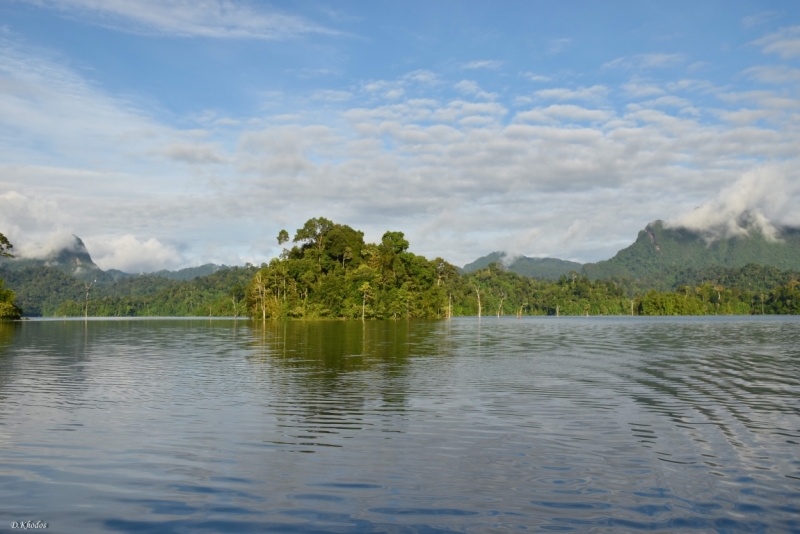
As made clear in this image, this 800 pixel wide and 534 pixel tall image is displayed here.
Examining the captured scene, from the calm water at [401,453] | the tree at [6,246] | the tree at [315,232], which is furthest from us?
the tree at [315,232]

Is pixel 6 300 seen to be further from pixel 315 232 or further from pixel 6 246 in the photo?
pixel 315 232

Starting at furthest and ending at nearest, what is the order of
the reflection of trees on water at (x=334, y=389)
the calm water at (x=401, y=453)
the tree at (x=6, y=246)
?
the tree at (x=6, y=246) → the reflection of trees on water at (x=334, y=389) → the calm water at (x=401, y=453)

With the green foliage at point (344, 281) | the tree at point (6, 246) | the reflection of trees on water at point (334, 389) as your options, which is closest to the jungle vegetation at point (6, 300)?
the tree at point (6, 246)

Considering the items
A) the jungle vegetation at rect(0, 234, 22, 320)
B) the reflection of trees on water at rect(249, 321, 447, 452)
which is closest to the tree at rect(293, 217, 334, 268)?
the jungle vegetation at rect(0, 234, 22, 320)

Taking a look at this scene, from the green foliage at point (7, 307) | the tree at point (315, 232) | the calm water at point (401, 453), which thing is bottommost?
the calm water at point (401, 453)

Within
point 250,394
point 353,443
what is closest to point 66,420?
point 250,394

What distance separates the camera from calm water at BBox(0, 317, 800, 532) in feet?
33.9

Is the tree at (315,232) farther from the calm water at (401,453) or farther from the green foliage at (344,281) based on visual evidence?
the calm water at (401,453)

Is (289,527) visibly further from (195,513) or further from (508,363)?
(508,363)

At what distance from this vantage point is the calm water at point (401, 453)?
33.9ft

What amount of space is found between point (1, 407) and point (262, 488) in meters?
14.6

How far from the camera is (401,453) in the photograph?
14523mm

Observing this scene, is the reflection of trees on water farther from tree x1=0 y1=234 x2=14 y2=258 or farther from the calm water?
tree x1=0 y1=234 x2=14 y2=258

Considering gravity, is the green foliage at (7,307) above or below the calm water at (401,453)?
above
